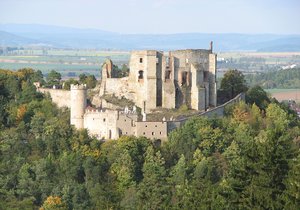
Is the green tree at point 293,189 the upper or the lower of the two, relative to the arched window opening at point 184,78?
lower

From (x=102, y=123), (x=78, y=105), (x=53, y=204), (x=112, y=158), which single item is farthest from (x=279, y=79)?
(x=53, y=204)

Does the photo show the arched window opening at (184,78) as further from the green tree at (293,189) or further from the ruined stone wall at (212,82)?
the green tree at (293,189)

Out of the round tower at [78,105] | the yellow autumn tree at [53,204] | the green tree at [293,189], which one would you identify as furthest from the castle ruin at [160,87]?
the green tree at [293,189]

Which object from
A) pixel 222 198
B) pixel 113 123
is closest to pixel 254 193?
pixel 222 198

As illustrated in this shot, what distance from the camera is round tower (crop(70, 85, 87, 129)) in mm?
39688

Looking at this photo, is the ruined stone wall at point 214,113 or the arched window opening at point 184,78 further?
the arched window opening at point 184,78

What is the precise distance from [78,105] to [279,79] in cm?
7022

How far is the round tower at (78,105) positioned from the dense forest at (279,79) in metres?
63.7

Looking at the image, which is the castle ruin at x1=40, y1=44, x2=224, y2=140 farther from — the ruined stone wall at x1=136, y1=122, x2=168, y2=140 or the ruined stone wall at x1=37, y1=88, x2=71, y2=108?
the ruined stone wall at x1=37, y1=88, x2=71, y2=108

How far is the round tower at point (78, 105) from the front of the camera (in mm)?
39688

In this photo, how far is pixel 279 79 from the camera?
10762 cm

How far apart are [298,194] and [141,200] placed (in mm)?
11010

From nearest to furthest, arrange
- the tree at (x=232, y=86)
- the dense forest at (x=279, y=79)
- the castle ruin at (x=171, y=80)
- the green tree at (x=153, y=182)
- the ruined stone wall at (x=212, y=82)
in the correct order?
the green tree at (x=153, y=182)
the castle ruin at (x=171, y=80)
the ruined stone wall at (x=212, y=82)
the tree at (x=232, y=86)
the dense forest at (x=279, y=79)

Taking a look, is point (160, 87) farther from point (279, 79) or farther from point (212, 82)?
point (279, 79)
